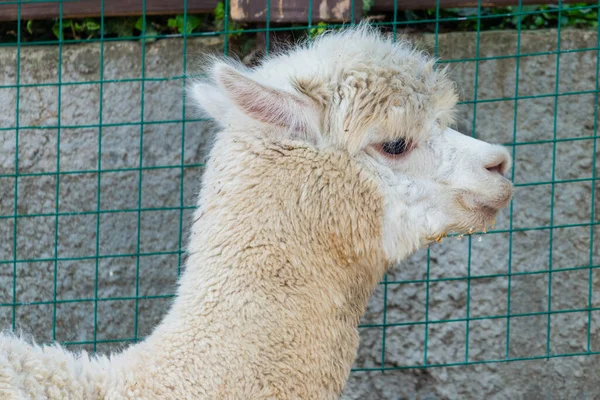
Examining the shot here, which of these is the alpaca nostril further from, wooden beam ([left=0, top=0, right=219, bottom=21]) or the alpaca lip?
wooden beam ([left=0, top=0, right=219, bottom=21])

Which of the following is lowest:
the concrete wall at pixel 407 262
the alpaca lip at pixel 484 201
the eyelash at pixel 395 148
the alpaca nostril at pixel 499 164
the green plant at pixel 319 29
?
the concrete wall at pixel 407 262

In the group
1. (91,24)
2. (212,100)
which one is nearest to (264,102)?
(212,100)

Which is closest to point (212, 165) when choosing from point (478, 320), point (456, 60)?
point (456, 60)

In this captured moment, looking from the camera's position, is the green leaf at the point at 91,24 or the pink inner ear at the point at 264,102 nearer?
the pink inner ear at the point at 264,102

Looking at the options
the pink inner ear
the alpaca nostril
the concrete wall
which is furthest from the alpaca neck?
the concrete wall

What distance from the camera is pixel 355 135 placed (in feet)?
9.97

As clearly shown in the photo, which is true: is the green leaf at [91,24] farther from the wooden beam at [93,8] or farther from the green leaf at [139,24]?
the green leaf at [139,24]

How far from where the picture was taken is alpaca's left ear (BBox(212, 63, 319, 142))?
2.90 m

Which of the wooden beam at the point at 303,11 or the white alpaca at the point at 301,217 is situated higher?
the wooden beam at the point at 303,11

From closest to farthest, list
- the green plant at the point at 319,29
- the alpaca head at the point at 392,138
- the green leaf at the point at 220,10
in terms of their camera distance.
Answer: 1. the alpaca head at the point at 392,138
2. the green plant at the point at 319,29
3. the green leaf at the point at 220,10

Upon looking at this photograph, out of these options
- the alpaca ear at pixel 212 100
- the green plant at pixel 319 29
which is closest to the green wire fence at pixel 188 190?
the green plant at pixel 319 29

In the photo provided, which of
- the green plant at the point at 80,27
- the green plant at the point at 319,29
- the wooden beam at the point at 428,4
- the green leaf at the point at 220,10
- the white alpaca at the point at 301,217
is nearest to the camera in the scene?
the white alpaca at the point at 301,217

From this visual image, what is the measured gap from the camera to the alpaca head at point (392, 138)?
304cm

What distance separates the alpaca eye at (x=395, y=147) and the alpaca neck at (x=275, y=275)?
0.13 metres
